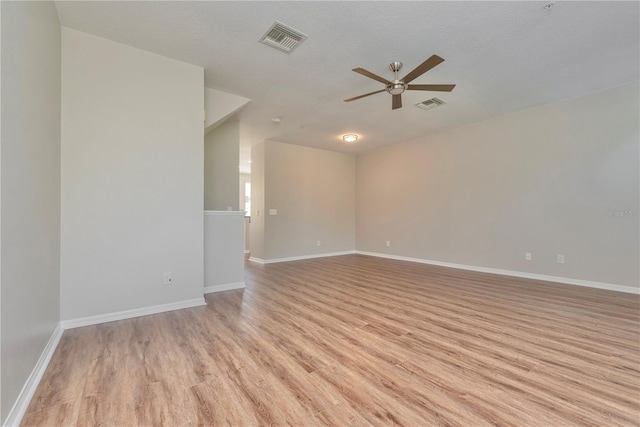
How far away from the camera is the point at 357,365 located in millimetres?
1889

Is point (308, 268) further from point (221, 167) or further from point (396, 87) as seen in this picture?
point (396, 87)

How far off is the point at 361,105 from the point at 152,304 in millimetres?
3820

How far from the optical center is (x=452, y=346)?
216 centimetres

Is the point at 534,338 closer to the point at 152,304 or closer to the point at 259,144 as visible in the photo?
the point at 152,304

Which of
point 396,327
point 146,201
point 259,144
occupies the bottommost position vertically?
point 396,327

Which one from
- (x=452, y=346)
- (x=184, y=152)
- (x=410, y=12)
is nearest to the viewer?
(x=452, y=346)

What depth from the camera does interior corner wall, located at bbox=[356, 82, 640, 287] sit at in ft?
12.3

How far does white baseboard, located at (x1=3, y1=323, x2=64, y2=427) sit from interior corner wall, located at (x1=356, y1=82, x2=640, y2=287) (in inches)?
229

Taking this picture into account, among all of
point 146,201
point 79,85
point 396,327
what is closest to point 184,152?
point 146,201

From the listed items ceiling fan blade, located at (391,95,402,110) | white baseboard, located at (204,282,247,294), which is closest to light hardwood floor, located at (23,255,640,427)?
white baseboard, located at (204,282,247,294)

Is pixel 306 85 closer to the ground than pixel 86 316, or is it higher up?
higher up

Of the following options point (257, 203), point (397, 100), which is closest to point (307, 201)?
point (257, 203)

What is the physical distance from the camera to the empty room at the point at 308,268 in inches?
60.5

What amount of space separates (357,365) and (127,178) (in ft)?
9.05
